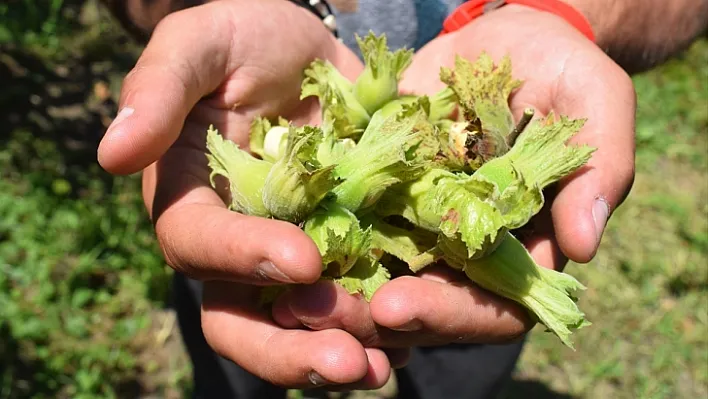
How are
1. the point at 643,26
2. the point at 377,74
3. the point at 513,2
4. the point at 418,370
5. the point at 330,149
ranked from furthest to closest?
the point at 418,370 → the point at 643,26 → the point at 513,2 → the point at 377,74 → the point at 330,149

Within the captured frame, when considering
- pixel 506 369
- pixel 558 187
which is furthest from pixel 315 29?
pixel 506 369

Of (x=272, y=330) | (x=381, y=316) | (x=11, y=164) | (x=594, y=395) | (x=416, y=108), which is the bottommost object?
(x=594, y=395)

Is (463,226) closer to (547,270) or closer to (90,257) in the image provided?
(547,270)

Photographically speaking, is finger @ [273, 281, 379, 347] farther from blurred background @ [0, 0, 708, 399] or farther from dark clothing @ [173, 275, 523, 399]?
blurred background @ [0, 0, 708, 399]

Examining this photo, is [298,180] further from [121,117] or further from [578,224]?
[578,224]

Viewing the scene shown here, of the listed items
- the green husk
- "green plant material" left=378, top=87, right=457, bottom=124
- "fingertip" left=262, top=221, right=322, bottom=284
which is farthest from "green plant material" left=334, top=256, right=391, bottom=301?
"green plant material" left=378, top=87, right=457, bottom=124

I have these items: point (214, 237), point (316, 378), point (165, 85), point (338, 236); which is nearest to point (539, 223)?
point (338, 236)

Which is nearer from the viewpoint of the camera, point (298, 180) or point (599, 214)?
point (298, 180)
